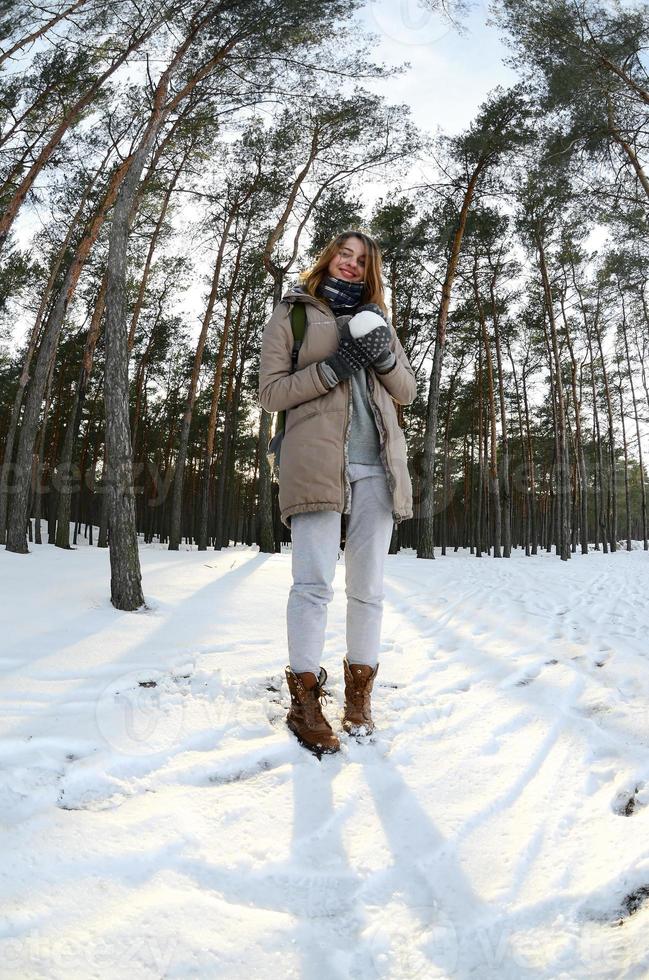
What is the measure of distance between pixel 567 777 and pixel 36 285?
18945 mm

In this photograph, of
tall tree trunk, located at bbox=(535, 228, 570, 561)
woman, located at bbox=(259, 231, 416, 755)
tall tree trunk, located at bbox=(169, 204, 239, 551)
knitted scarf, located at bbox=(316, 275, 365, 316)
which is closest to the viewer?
woman, located at bbox=(259, 231, 416, 755)

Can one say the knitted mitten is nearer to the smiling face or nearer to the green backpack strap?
the green backpack strap

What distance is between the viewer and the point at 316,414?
233 cm

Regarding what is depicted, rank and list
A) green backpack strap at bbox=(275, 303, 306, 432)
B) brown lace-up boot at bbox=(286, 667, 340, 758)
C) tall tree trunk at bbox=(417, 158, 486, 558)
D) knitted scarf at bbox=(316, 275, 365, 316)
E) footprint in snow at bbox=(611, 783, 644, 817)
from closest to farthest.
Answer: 1. footprint in snow at bbox=(611, 783, 644, 817)
2. brown lace-up boot at bbox=(286, 667, 340, 758)
3. green backpack strap at bbox=(275, 303, 306, 432)
4. knitted scarf at bbox=(316, 275, 365, 316)
5. tall tree trunk at bbox=(417, 158, 486, 558)

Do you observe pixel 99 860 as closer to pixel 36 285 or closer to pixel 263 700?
pixel 263 700

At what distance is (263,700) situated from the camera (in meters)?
2.58

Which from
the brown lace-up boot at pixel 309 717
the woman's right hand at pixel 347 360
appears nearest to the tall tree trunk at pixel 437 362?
the woman's right hand at pixel 347 360

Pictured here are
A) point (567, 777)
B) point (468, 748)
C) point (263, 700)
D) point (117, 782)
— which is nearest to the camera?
point (117, 782)

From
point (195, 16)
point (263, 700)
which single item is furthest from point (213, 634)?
point (195, 16)

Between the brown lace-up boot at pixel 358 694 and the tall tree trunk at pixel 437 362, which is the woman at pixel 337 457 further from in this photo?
the tall tree trunk at pixel 437 362

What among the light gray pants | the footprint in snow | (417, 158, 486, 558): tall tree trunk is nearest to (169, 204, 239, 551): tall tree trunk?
(417, 158, 486, 558): tall tree trunk

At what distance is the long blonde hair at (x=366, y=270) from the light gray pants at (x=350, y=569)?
0.86m

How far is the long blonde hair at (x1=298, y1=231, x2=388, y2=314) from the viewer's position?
259 cm

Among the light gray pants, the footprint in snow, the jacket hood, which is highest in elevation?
the jacket hood
